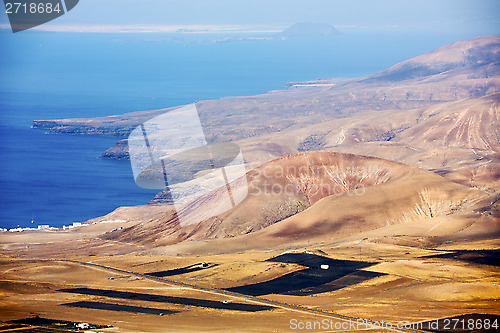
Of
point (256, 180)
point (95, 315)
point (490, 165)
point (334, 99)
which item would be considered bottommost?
point (334, 99)

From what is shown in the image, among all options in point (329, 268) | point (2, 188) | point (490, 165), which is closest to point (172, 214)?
point (329, 268)

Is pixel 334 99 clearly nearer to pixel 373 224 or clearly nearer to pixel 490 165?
pixel 490 165

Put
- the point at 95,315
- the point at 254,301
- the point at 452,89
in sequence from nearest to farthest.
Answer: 1. the point at 95,315
2. the point at 254,301
3. the point at 452,89

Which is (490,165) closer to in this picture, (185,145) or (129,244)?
(129,244)

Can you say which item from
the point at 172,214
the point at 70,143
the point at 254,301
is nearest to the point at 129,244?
the point at 172,214

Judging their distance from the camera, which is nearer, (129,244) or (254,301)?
(254,301)

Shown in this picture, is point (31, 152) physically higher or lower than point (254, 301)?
lower

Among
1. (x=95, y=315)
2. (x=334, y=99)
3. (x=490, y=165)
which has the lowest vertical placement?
(x=334, y=99)

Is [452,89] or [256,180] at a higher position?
[256,180]

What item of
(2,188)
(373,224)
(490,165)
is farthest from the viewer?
(2,188)
